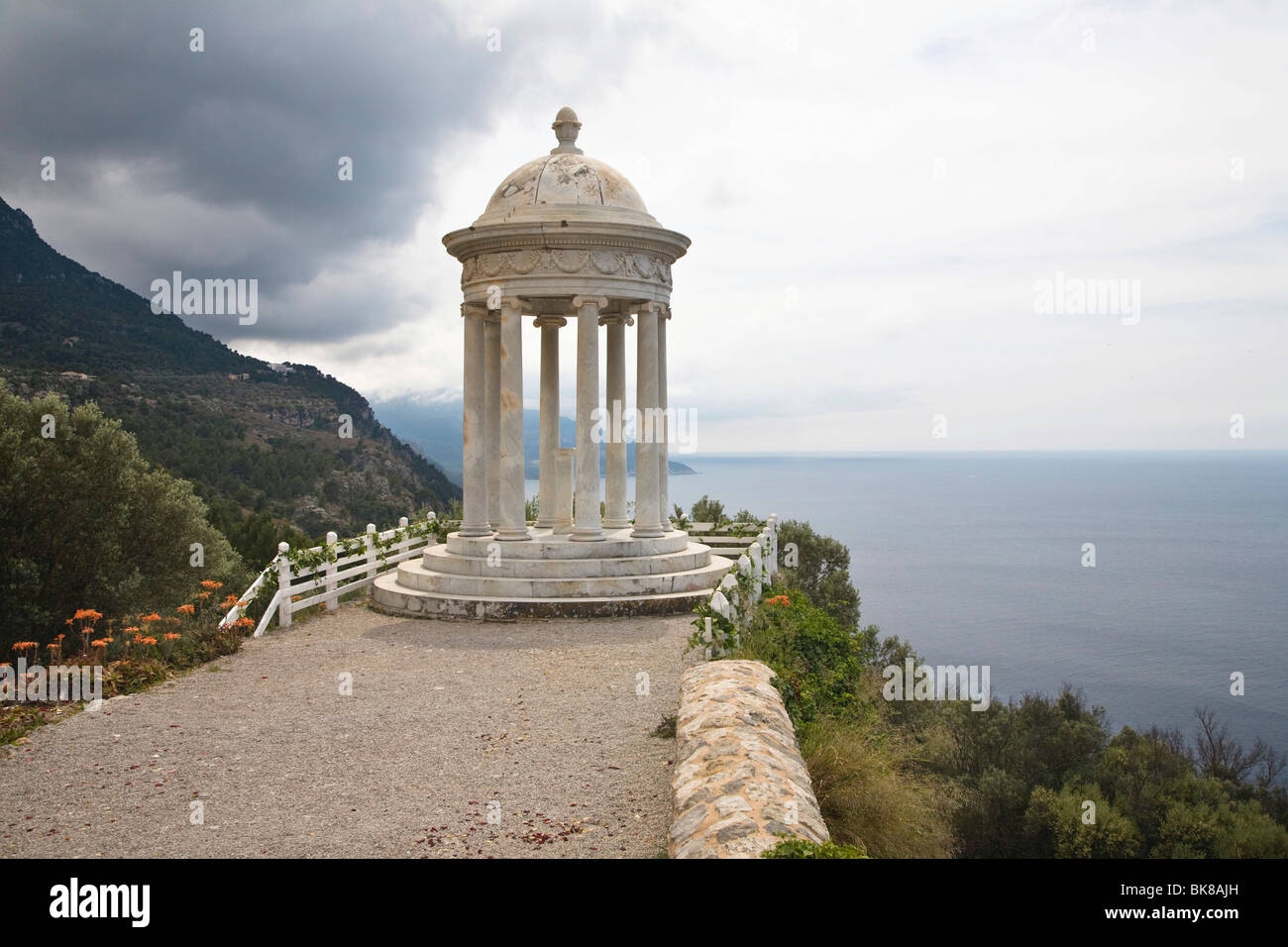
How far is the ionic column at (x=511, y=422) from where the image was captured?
813 inches

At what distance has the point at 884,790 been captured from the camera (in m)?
9.24

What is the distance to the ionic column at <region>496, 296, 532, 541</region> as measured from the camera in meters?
20.6

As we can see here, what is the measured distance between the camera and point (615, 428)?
73.3 ft

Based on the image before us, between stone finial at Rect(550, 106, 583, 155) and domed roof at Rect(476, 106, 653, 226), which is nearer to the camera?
domed roof at Rect(476, 106, 653, 226)

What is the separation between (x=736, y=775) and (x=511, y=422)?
14296 mm

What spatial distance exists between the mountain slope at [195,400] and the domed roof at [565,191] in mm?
26571

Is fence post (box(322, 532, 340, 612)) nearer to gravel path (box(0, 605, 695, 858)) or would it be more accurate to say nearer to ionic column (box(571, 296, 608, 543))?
gravel path (box(0, 605, 695, 858))

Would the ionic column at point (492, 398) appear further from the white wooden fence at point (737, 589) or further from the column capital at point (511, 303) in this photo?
the white wooden fence at point (737, 589)

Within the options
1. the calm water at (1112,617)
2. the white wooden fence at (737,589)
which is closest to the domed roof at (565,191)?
the white wooden fence at (737,589)

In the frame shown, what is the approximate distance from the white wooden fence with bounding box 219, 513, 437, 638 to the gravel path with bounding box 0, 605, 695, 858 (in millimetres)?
2017

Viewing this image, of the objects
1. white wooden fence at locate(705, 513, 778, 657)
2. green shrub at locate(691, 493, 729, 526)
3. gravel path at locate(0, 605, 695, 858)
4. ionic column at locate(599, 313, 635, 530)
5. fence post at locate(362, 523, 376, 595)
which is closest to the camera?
gravel path at locate(0, 605, 695, 858)

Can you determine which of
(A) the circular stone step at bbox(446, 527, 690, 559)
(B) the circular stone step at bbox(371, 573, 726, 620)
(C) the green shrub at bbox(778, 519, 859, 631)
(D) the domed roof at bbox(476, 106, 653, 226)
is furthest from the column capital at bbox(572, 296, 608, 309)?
(C) the green shrub at bbox(778, 519, 859, 631)

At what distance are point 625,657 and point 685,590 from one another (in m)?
4.59
